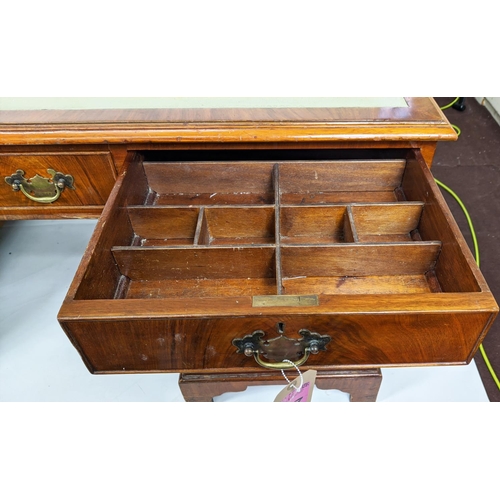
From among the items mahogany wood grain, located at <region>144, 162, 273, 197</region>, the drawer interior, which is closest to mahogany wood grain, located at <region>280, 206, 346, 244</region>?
the drawer interior

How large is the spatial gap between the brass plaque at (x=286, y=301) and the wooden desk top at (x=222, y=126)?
30cm

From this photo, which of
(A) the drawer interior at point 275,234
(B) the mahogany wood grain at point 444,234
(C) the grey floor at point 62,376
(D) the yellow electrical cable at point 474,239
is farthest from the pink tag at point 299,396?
(D) the yellow electrical cable at point 474,239

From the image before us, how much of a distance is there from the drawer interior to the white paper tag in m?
0.12

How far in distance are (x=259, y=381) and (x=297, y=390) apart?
14 cm

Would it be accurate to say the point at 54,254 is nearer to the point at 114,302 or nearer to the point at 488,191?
the point at 114,302

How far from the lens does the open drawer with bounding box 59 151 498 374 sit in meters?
0.49

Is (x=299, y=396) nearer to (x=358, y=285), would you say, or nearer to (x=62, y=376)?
(x=358, y=285)

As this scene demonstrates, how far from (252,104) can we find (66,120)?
33cm

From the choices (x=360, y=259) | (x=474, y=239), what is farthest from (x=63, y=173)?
(x=474, y=239)

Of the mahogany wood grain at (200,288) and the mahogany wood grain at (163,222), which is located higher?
the mahogany wood grain at (163,222)

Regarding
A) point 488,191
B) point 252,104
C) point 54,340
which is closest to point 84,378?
point 54,340

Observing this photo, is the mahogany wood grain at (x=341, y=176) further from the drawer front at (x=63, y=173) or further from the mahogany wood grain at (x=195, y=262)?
the drawer front at (x=63, y=173)

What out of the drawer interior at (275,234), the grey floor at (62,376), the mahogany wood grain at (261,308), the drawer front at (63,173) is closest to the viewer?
the mahogany wood grain at (261,308)

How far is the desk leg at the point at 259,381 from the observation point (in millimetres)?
677
